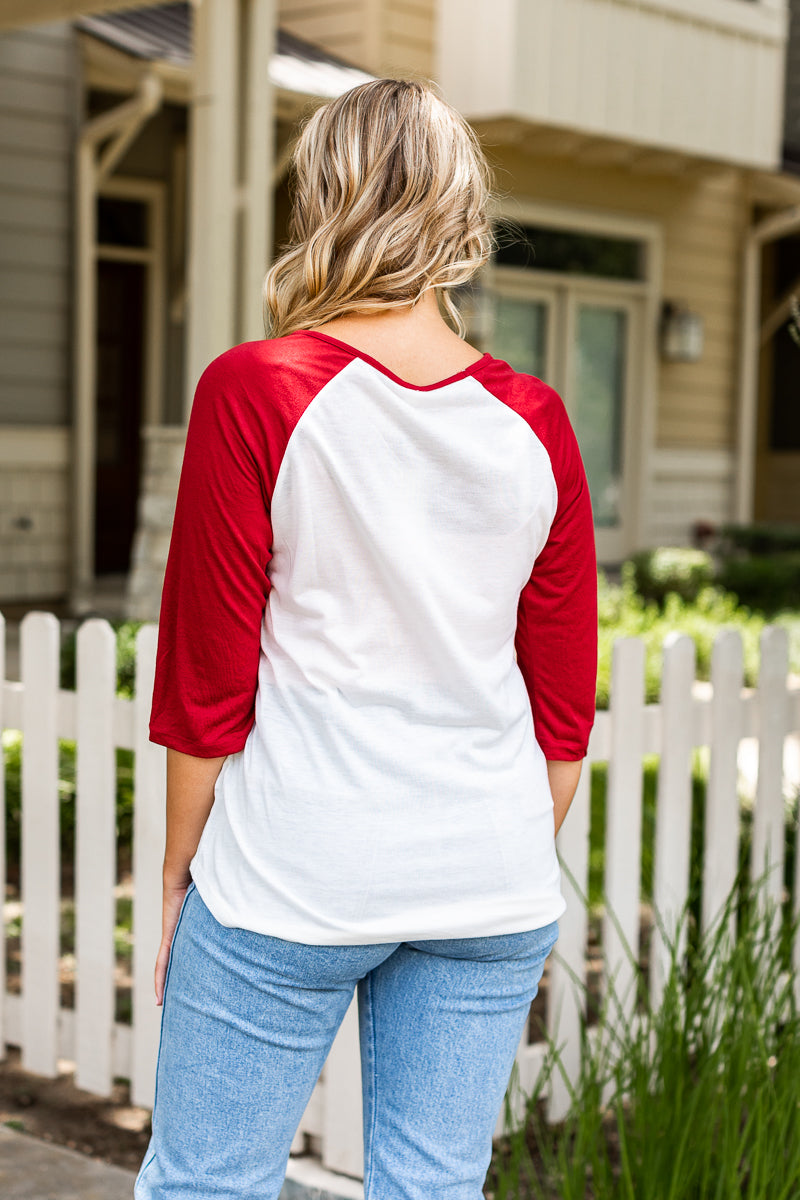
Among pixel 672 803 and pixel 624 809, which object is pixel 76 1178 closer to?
pixel 624 809

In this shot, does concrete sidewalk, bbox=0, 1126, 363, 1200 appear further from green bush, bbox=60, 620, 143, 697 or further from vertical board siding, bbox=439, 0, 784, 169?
vertical board siding, bbox=439, 0, 784, 169

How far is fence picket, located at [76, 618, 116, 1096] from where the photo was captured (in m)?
2.88

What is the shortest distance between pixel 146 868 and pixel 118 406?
784 centimetres

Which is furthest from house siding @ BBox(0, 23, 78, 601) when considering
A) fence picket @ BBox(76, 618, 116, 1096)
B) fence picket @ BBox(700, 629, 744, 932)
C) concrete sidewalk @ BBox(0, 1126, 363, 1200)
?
fence picket @ BBox(700, 629, 744, 932)

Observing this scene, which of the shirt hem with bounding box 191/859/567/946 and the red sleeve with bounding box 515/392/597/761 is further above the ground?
the red sleeve with bounding box 515/392/597/761

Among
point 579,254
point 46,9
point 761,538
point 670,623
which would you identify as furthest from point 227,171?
point 761,538

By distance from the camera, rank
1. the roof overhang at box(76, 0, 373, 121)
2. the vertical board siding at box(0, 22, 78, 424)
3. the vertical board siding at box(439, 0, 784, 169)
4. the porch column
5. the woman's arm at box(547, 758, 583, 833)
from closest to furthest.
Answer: the woman's arm at box(547, 758, 583, 833) → the porch column → the roof overhang at box(76, 0, 373, 121) → the vertical board siding at box(0, 22, 78, 424) → the vertical board siding at box(439, 0, 784, 169)

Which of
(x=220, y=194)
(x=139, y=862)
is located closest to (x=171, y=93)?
(x=220, y=194)

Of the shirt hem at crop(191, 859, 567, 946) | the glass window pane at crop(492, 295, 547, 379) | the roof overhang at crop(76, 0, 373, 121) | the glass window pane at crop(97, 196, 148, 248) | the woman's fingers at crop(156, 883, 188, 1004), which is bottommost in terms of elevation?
the woman's fingers at crop(156, 883, 188, 1004)

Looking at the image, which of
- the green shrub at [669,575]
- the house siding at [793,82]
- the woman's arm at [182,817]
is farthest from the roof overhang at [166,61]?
the woman's arm at [182,817]

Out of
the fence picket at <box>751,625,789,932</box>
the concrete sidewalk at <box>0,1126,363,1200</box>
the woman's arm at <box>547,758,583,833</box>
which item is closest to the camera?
the woman's arm at <box>547,758,583,833</box>

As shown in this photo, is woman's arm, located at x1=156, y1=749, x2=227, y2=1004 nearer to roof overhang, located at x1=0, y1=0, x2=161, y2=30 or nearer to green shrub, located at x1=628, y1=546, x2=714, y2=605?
Result: roof overhang, located at x1=0, y1=0, x2=161, y2=30

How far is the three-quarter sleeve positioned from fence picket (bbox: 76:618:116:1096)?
4.59ft

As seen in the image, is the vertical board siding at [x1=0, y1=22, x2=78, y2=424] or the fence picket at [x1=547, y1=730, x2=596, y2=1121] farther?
the vertical board siding at [x1=0, y1=22, x2=78, y2=424]
